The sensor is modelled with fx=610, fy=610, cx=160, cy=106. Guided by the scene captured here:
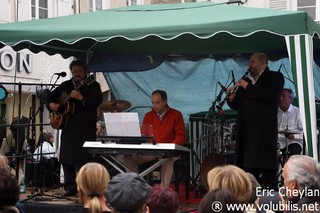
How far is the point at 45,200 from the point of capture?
7.01 meters

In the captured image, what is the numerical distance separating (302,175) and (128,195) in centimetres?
128

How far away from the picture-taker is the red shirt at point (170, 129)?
750cm

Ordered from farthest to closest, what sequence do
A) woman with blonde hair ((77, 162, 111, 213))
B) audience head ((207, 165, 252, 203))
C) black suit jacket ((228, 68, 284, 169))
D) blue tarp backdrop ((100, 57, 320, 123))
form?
1. blue tarp backdrop ((100, 57, 320, 123))
2. black suit jacket ((228, 68, 284, 169))
3. woman with blonde hair ((77, 162, 111, 213))
4. audience head ((207, 165, 252, 203))

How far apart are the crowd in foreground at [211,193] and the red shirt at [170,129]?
2.88 m

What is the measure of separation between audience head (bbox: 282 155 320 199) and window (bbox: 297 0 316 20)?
15.1 meters

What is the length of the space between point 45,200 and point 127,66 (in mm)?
3406

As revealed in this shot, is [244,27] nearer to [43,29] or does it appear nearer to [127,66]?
[43,29]

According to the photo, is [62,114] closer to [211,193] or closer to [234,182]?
[234,182]

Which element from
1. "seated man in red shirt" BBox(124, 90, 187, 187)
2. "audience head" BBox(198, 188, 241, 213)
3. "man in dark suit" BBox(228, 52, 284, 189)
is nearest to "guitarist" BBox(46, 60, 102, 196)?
"seated man in red shirt" BBox(124, 90, 187, 187)

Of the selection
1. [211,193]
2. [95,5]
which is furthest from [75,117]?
[95,5]

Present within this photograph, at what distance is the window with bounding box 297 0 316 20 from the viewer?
18.5 metres

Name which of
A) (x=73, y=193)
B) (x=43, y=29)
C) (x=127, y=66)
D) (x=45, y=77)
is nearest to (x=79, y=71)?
(x=43, y=29)

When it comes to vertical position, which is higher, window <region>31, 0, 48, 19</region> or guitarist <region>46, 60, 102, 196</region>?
window <region>31, 0, 48, 19</region>

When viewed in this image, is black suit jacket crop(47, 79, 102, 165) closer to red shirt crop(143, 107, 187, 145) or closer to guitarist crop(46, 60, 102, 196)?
guitarist crop(46, 60, 102, 196)
